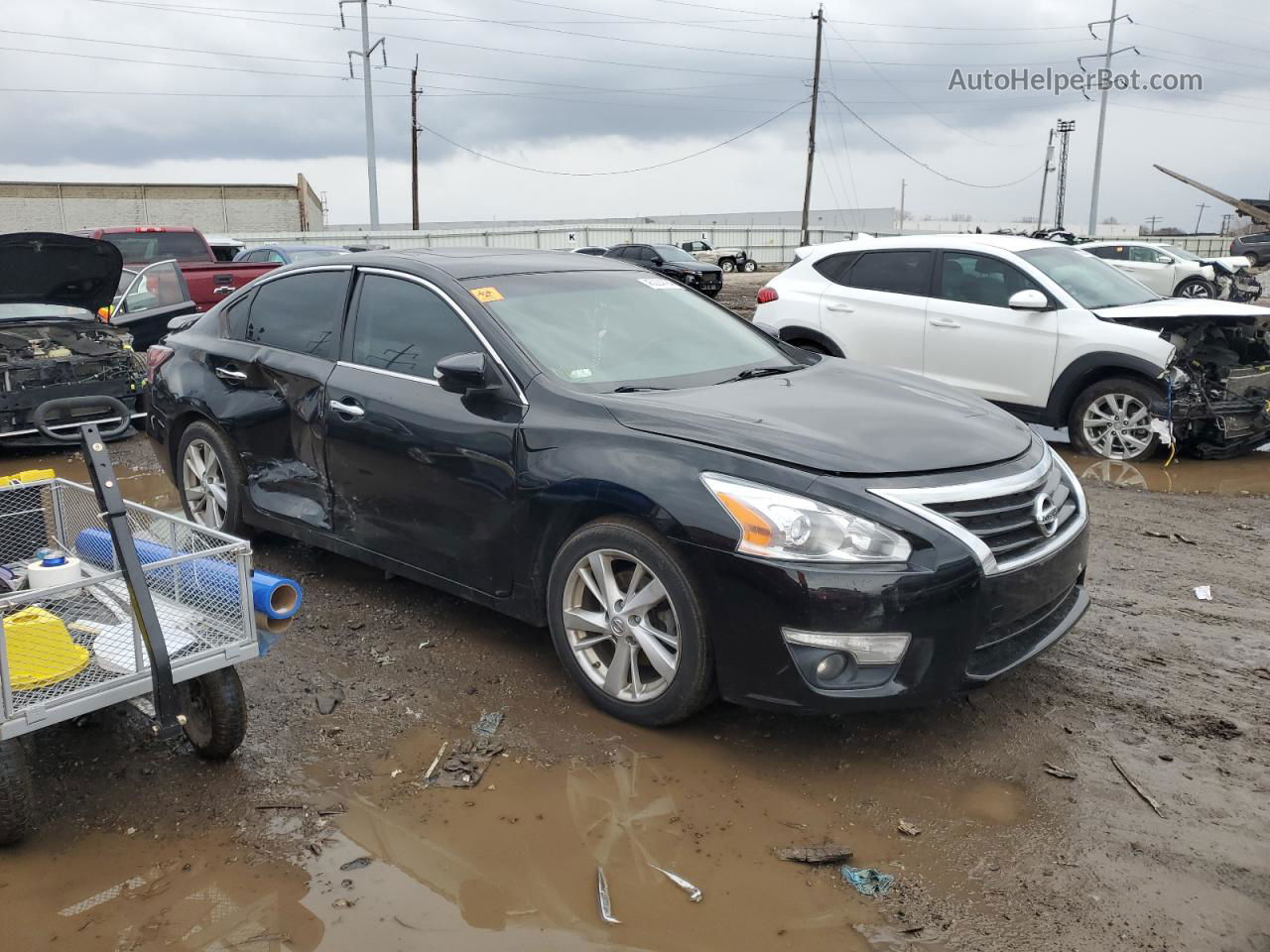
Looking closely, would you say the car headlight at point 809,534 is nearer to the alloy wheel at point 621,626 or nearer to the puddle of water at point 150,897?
the alloy wheel at point 621,626

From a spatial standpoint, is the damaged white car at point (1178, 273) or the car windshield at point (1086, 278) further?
the damaged white car at point (1178, 273)

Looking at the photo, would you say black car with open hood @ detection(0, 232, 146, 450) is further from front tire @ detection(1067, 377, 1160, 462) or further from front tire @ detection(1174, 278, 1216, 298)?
front tire @ detection(1174, 278, 1216, 298)

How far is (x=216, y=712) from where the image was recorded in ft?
11.1

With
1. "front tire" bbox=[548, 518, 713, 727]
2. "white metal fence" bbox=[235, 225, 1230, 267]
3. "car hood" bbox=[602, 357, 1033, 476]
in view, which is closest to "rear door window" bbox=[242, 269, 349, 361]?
"car hood" bbox=[602, 357, 1033, 476]

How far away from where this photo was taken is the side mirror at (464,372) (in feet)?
13.0

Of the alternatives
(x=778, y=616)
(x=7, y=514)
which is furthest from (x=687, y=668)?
(x=7, y=514)

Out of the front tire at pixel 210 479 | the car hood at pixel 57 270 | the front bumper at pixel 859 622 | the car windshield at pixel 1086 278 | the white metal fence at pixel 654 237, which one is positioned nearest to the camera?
the front bumper at pixel 859 622

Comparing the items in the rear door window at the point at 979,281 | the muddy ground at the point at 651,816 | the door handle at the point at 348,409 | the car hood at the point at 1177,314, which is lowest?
the muddy ground at the point at 651,816

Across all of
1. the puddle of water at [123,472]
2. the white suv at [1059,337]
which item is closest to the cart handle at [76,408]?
the puddle of water at [123,472]

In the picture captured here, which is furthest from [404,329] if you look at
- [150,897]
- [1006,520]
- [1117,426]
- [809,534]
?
[1117,426]

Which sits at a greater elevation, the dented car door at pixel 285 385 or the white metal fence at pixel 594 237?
the white metal fence at pixel 594 237

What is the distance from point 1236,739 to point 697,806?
→ 1931mm

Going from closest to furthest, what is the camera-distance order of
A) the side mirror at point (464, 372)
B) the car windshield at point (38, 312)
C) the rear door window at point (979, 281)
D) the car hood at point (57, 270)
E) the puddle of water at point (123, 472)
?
the side mirror at point (464, 372) → the puddle of water at point (123, 472) → the rear door window at point (979, 281) → the car hood at point (57, 270) → the car windshield at point (38, 312)

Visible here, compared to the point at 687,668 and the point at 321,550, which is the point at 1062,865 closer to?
the point at 687,668
